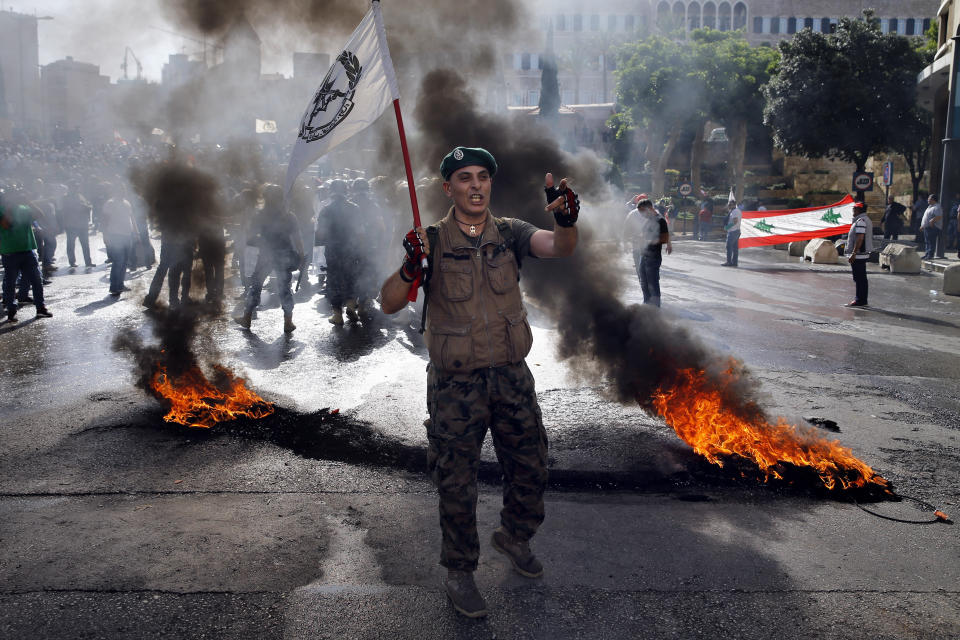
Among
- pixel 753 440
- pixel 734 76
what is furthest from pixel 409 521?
pixel 734 76

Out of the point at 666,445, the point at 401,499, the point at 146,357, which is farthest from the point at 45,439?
the point at 666,445

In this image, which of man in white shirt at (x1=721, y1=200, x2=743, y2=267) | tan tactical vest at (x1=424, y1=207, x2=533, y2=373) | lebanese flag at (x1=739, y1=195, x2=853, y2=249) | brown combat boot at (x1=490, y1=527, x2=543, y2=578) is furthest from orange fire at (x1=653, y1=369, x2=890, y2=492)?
man in white shirt at (x1=721, y1=200, x2=743, y2=267)

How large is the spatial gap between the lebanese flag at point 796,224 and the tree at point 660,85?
1012 inches

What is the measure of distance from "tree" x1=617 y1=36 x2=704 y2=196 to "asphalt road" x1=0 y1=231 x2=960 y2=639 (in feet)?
130

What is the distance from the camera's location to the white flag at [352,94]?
12.9 feet

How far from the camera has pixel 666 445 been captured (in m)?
5.01

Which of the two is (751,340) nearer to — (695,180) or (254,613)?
(254,613)

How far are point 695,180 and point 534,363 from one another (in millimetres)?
42204

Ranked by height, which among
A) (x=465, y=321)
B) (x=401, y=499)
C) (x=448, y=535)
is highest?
(x=465, y=321)

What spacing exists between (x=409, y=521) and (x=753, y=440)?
2.04m

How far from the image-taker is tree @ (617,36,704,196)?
43.8 m

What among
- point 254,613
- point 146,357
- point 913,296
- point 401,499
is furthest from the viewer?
point 913,296

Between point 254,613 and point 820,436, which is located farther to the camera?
point 820,436

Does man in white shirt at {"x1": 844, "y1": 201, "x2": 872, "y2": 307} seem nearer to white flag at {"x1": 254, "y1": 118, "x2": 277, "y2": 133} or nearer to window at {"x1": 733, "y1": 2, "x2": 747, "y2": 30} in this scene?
white flag at {"x1": 254, "y1": 118, "x2": 277, "y2": 133}
